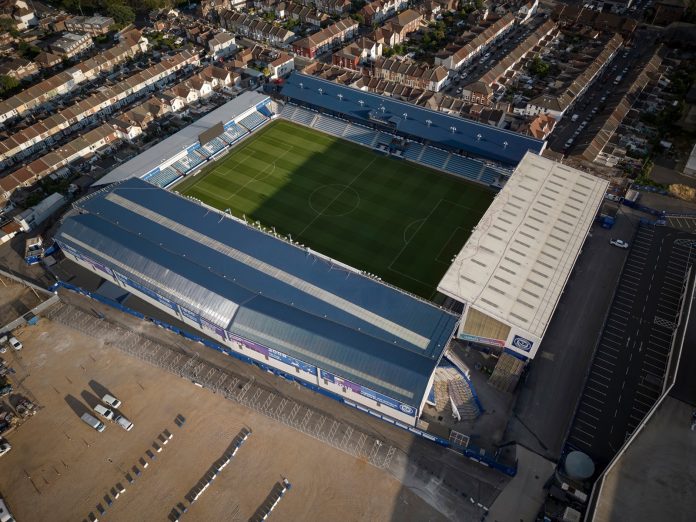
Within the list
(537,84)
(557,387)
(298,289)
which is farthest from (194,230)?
(537,84)

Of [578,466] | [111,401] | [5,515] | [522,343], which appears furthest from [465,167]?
[5,515]

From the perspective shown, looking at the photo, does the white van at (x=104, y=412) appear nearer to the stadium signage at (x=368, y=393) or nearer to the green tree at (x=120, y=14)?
the stadium signage at (x=368, y=393)

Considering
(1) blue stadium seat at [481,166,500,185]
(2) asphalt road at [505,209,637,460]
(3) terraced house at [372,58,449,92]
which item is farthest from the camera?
(3) terraced house at [372,58,449,92]

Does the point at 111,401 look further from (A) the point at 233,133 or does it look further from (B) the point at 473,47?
(B) the point at 473,47

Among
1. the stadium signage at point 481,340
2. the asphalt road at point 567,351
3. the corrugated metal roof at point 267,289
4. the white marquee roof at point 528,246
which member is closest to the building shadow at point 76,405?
the corrugated metal roof at point 267,289

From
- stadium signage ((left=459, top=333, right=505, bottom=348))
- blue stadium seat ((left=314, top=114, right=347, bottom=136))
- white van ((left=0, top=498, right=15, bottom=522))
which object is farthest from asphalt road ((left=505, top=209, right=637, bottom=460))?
white van ((left=0, top=498, right=15, bottom=522))

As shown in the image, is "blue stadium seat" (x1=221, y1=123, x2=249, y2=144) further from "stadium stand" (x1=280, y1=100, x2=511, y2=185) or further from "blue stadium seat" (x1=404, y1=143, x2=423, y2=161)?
"blue stadium seat" (x1=404, y1=143, x2=423, y2=161)
